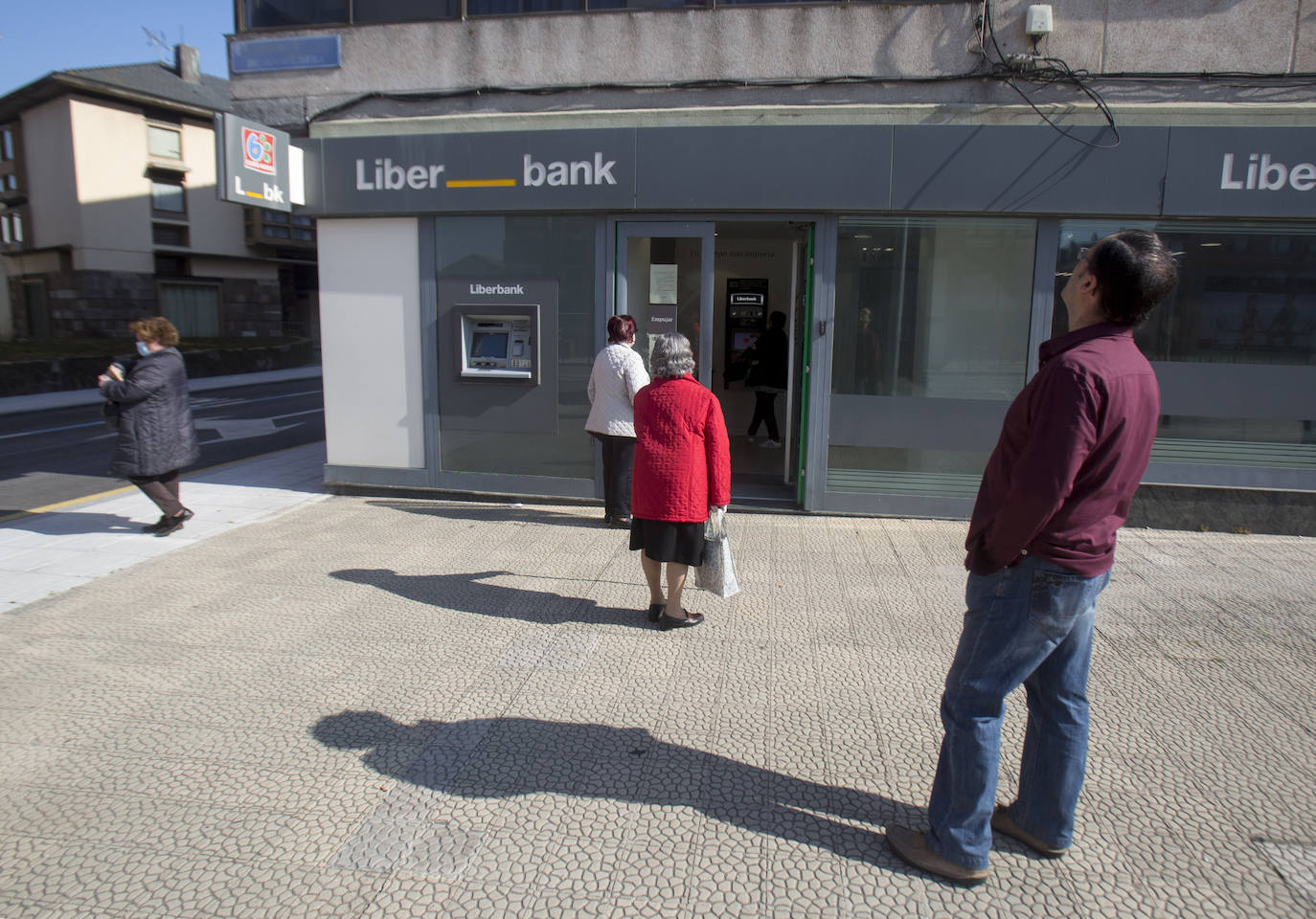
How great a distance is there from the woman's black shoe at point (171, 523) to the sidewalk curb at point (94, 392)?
6.12 metres

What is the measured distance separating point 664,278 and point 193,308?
28.6 m

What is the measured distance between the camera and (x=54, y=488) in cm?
860

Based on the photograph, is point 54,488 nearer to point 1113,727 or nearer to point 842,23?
point 842,23

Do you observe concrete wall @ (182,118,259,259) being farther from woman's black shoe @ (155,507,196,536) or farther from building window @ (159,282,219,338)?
woman's black shoe @ (155,507,196,536)

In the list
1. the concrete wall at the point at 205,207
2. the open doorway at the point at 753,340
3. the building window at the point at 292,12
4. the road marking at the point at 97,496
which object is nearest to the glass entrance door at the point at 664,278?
the open doorway at the point at 753,340

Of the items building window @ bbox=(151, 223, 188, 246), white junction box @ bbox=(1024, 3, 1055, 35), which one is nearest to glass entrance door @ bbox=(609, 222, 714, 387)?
white junction box @ bbox=(1024, 3, 1055, 35)

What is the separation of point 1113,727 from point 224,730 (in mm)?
3899

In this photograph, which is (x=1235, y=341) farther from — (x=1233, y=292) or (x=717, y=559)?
(x=717, y=559)

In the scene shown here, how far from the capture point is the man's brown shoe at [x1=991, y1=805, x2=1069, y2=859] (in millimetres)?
2742

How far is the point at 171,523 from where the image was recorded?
6637 millimetres

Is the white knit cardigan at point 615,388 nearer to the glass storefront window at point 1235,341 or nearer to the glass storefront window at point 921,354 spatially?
the glass storefront window at point 921,354

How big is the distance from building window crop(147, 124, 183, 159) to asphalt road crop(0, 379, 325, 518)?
14.3m

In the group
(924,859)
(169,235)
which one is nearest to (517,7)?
(924,859)

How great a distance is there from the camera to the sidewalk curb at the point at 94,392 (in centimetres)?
1603
